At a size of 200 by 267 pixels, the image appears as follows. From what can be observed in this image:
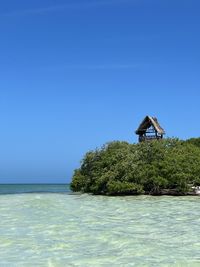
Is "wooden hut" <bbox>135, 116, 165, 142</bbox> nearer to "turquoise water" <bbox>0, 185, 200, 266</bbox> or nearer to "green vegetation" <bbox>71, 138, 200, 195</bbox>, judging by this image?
"green vegetation" <bbox>71, 138, 200, 195</bbox>

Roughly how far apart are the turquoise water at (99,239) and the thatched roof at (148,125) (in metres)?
21.8

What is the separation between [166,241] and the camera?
41.8 ft

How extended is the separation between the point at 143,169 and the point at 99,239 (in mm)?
21248

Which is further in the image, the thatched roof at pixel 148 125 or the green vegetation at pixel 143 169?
the thatched roof at pixel 148 125

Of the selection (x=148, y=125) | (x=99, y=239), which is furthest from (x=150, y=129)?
(x=99, y=239)

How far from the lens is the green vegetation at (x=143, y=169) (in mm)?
33281

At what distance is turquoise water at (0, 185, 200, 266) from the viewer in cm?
1034

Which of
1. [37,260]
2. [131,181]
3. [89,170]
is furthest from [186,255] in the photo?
[89,170]

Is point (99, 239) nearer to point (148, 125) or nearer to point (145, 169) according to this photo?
point (145, 169)

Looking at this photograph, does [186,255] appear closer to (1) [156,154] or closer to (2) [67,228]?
(2) [67,228]

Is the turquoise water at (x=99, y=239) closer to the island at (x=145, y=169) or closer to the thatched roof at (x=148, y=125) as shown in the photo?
the island at (x=145, y=169)

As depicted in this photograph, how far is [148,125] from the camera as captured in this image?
144ft

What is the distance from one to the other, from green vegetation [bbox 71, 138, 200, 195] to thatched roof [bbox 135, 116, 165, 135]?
3.53 meters

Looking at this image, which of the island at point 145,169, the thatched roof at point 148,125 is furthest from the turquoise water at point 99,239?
the thatched roof at point 148,125
